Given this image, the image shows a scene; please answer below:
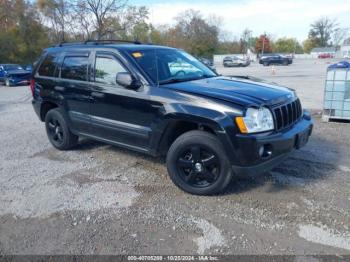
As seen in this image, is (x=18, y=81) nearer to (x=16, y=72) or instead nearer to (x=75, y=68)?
(x=16, y=72)

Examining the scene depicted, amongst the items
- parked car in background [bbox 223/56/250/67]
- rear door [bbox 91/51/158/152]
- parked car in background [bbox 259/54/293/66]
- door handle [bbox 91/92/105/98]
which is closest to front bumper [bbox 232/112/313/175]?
rear door [bbox 91/51/158/152]

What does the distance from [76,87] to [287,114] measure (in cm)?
316

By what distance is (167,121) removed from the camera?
4.05m

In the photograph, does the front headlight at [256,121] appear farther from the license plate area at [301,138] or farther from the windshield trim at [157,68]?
the windshield trim at [157,68]

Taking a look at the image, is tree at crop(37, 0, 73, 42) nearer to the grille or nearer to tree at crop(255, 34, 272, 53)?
the grille

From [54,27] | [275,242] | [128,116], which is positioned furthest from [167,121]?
[54,27]

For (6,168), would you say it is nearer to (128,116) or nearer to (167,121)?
(128,116)

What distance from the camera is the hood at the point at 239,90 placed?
3.72 m

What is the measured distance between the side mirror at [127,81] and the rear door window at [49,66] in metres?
1.97

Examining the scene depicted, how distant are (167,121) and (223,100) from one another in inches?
30.6

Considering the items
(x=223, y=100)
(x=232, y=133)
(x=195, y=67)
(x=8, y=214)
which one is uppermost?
(x=195, y=67)

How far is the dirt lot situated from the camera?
3077mm

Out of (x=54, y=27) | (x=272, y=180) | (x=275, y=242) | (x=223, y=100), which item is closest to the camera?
(x=275, y=242)

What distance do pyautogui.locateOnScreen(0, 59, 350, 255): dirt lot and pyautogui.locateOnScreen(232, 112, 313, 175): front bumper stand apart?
1.52ft
